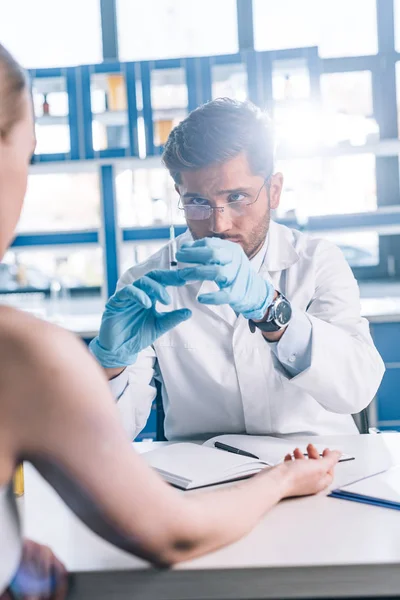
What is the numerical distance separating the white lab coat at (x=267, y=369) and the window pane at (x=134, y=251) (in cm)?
160

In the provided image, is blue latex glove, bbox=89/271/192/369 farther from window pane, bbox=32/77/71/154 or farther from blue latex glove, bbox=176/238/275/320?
window pane, bbox=32/77/71/154

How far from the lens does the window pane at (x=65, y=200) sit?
4.22 metres

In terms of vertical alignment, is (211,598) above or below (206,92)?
below

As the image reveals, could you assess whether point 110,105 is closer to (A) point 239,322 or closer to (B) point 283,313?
(A) point 239,322

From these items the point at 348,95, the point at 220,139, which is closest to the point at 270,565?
the point at 220,139

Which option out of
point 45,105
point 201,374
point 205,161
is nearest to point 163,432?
point 201,374

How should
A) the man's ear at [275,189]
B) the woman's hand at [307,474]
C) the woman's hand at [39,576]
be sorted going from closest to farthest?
1. the woman's hand at [39,576]
2. the woman's hand at [307,474]
3. the man's ear at [275,189]

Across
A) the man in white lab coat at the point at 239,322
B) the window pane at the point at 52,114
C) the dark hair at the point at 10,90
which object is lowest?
the man in white lab coat at the point at 239,322

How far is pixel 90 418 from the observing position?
2.40ft

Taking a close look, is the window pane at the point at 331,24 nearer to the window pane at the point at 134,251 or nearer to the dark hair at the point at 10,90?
the window pane at the point at 134,251

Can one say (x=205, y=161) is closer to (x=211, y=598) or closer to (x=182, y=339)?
(x=182, y=339)

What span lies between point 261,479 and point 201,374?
79 cm

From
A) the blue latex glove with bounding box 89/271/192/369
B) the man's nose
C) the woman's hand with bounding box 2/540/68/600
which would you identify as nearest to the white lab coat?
the blue latex glove with bounding box 89/271/192/369

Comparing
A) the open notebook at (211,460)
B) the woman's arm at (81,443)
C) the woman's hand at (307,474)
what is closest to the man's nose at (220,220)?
the open notebook at (211,460)
